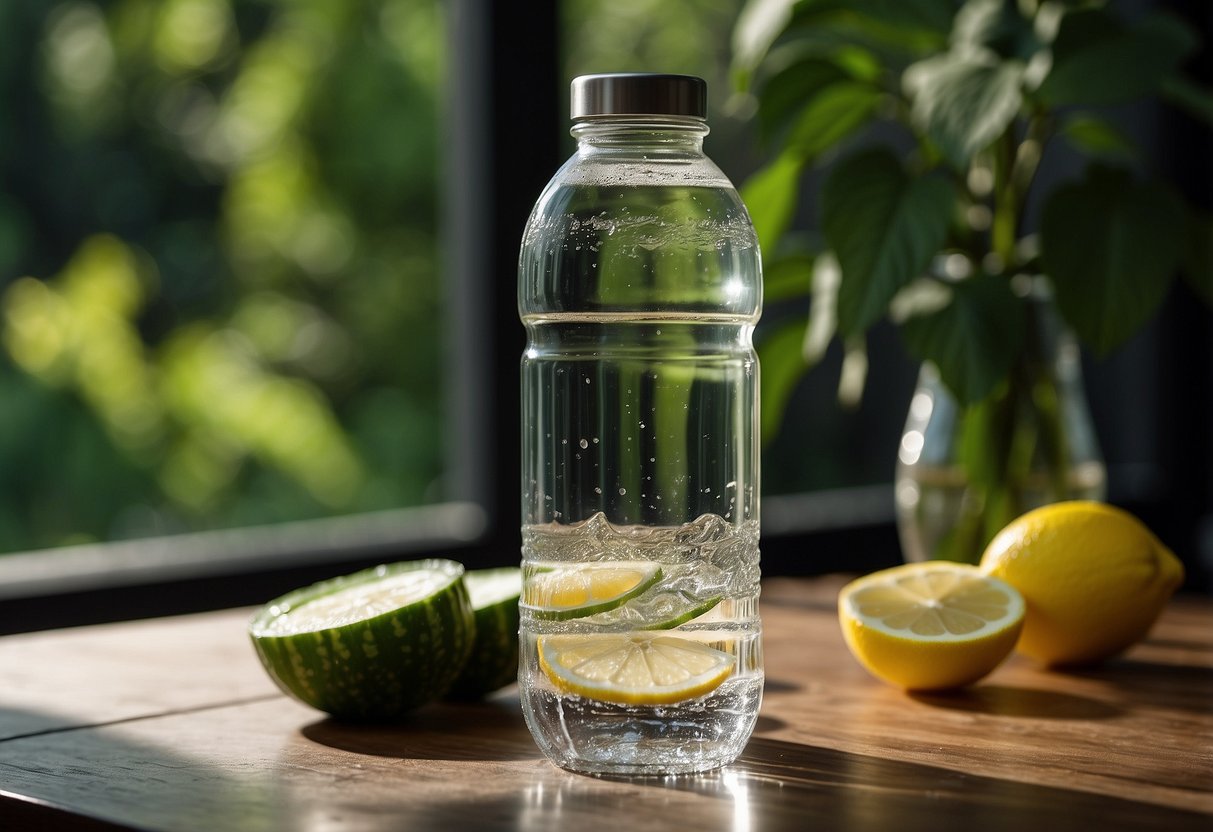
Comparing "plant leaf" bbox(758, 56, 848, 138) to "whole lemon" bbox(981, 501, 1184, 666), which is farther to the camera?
"plant leaf" bbox(758, 56, 848, 138)

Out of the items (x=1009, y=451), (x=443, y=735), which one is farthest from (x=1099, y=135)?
(x=443, y=735)

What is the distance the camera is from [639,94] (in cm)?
73

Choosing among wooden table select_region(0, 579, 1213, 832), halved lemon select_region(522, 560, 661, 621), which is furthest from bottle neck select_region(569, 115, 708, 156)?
wooden table select_region(0, 579, 1213, 832)

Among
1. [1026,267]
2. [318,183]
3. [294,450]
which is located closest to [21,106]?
[318,183]

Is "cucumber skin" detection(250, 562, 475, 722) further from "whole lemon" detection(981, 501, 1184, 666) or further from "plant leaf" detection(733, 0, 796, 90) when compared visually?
"plant leaf" detection(733, 0, 796, 90)

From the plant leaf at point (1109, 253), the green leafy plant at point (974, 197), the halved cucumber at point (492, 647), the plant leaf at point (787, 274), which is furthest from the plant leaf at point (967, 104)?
the halved cucumber at point (492, 647)

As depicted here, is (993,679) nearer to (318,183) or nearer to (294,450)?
(294,450)

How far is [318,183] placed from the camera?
609cm

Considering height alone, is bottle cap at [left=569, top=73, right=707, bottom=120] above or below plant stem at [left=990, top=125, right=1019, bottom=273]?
above

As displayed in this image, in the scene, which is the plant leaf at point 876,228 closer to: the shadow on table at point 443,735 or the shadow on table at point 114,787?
the shadow on table at point 443,735

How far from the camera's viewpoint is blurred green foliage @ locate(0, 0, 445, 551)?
5.20 meters

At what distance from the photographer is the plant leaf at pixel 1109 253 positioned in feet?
3.85

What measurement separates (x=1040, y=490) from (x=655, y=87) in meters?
0.67

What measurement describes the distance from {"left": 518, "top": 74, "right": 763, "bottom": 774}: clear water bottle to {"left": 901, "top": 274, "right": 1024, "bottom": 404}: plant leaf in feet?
1.15
